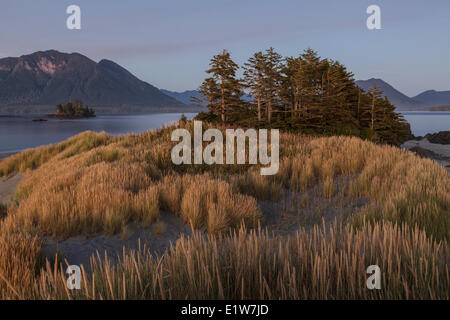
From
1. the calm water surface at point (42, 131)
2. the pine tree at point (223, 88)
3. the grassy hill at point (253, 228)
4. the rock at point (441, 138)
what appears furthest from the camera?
the rock at point (441, 138)

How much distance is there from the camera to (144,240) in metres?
4.61

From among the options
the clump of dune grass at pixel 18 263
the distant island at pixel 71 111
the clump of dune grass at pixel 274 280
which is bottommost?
the clump of dune grass at pixel 18 263

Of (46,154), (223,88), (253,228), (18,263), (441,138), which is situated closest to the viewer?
(18,263)

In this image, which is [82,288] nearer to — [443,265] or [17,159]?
[443,265]

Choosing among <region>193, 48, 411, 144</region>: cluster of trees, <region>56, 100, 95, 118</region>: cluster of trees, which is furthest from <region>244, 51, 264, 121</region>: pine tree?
<region>56, 100, 95, 118</region>: cluster of trees

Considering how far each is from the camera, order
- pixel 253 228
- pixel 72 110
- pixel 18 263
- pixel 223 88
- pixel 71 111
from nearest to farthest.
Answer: pixel 18 263, pixel 253 228, pixel 223 88, pixel 71 111, pixel 72 110

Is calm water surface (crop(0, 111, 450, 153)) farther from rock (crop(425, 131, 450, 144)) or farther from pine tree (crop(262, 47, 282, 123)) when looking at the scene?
rock (crop(425, 131, 450, 144))

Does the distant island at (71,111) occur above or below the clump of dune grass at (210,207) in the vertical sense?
above

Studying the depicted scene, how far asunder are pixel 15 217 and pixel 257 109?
2557 cm

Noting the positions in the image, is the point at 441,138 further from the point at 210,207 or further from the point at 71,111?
the point at 71,111

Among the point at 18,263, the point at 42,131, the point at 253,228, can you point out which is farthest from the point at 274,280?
the point at 42,131

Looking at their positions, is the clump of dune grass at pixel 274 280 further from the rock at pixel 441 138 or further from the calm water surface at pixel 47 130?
the rock at pixel 441 138

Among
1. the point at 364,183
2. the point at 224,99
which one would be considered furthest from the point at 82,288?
the point at 224,99

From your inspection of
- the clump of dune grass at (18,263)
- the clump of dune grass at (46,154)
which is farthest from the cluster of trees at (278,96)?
the clump of dune grass at (18,263)
